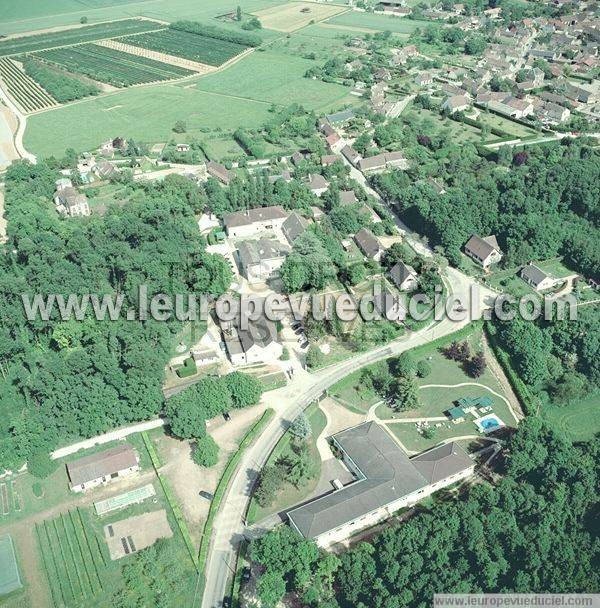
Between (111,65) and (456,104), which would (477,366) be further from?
(111,65)

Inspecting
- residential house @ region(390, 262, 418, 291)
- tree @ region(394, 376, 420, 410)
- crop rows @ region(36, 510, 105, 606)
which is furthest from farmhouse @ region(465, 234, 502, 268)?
crop rows @ region(36, 510, 105, 606)

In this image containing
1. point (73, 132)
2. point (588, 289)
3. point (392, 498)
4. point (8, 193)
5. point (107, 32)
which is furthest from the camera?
point (107, 32)

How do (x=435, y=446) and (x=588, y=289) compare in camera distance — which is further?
(x=588, y=289)

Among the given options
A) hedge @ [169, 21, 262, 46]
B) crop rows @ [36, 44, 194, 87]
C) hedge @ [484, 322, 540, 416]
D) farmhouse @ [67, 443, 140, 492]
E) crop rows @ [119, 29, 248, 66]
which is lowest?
farmhouse @ [67, 443, 140, 492]

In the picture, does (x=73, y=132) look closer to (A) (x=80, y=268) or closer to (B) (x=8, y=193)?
(B) (x=8, y=193)

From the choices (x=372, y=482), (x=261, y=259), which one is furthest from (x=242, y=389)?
(x=261, y=259)

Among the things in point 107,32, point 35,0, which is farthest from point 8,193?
point 35,0

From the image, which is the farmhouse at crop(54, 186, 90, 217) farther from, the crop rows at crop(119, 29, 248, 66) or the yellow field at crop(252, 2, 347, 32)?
the yellow field at crop(252, 2, 347, 32)

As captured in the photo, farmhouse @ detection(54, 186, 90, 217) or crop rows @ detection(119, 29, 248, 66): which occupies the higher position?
crop rows @ detection(119, 29, 248, 66)
